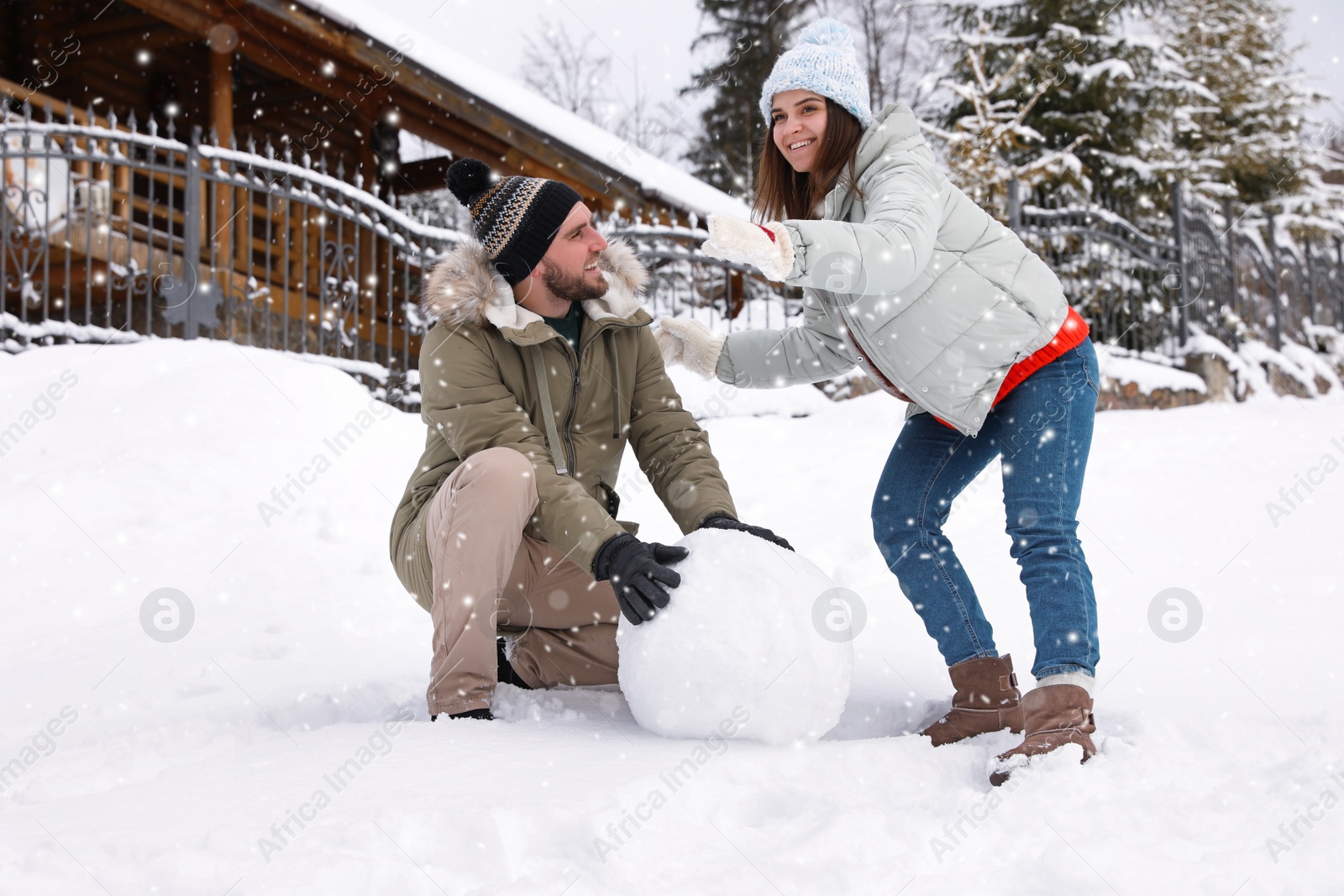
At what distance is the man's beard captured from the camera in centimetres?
265

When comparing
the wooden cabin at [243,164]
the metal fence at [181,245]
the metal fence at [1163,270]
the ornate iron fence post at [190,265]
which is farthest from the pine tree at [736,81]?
the ornate iron fence post at [190,265]

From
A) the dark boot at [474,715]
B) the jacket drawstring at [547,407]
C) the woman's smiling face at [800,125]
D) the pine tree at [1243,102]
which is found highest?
the pine tree at [1243,102]

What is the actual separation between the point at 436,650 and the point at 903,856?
128 cm

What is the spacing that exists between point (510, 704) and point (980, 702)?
47.6 inches

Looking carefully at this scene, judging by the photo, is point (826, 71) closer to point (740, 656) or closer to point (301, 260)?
point (740, 656)

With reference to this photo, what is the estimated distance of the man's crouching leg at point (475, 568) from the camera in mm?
2299

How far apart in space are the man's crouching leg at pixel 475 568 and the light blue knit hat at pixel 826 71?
114 centimetres

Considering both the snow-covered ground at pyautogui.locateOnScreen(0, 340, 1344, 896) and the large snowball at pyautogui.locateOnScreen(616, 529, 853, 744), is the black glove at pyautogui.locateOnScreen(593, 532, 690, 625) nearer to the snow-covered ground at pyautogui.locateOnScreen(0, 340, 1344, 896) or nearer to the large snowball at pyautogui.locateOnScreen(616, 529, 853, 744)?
the large snowball at pyautogui.locateOnScreen(616, 529, 853, 744)

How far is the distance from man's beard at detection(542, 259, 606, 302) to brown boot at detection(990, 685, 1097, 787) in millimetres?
1535

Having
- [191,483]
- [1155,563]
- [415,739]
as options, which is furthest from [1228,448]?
[191,483]

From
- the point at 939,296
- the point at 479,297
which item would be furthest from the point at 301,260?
the point at 939,296

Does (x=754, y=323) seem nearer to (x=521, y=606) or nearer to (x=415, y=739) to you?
(x=521, y=606)

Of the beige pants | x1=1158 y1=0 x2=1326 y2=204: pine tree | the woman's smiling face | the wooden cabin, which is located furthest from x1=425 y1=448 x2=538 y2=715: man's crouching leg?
x1=1158 y1=0 x2=1326 y2=204: pine tree

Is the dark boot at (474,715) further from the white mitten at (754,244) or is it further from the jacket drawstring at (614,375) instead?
the white mitten at (754,244)
